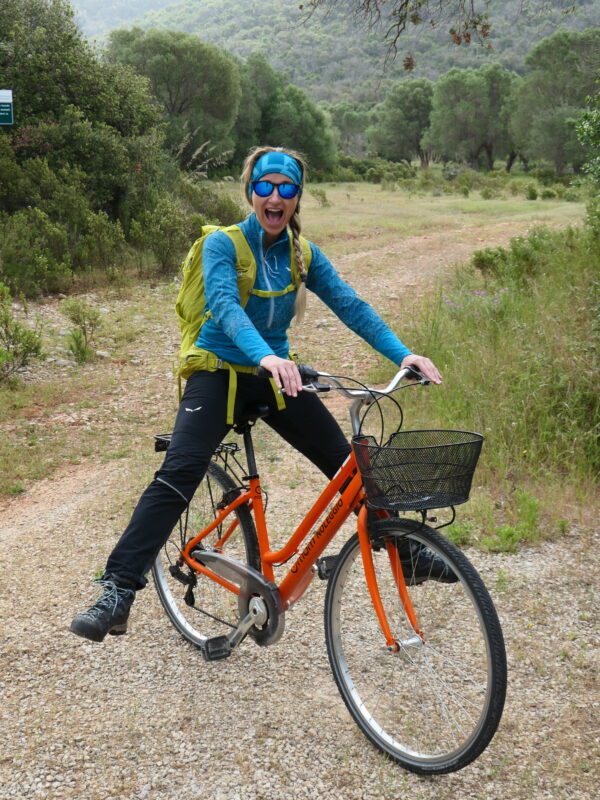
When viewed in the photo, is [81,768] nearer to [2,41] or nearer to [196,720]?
[196,720]

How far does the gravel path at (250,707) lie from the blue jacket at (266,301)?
138 centimetres

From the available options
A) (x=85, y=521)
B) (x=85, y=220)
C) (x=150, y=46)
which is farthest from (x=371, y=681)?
(x=150, y=46)

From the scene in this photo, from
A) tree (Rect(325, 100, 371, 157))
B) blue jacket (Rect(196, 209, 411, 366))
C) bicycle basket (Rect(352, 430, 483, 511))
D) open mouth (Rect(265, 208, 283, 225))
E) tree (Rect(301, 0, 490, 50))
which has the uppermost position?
tree (Rect(325, 100, 371, 157))

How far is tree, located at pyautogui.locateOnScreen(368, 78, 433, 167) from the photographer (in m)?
64.4

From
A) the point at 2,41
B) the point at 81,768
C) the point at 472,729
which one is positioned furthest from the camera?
the point at 2,41

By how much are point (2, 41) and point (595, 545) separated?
14.5 meters

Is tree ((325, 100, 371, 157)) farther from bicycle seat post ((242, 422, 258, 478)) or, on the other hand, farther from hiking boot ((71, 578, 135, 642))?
hiking boot ((71, 578, 135, 642))

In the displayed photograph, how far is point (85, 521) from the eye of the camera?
191 inches

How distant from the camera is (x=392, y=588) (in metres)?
2.53

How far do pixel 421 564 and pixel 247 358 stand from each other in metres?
1.01

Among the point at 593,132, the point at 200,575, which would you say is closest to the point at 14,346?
the point at 200,575

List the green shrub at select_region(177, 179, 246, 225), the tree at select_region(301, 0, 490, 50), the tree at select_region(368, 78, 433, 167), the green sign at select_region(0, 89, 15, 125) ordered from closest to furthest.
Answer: the tree at select_region(301, 0, 490, 50)
the green sign at select_region(0, 89, 15, 125)
the green shrub at select_region(177, 179, 246, 225)
the tree at select_region(368, 78, 433, 167)

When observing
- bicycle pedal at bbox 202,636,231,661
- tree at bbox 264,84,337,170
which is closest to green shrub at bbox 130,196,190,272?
bicycle pedal at bbox 202,636,231,661

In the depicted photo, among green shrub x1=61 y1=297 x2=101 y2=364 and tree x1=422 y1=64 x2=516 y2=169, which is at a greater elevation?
tree x1=422 y1=64 x2=516 y2=169
